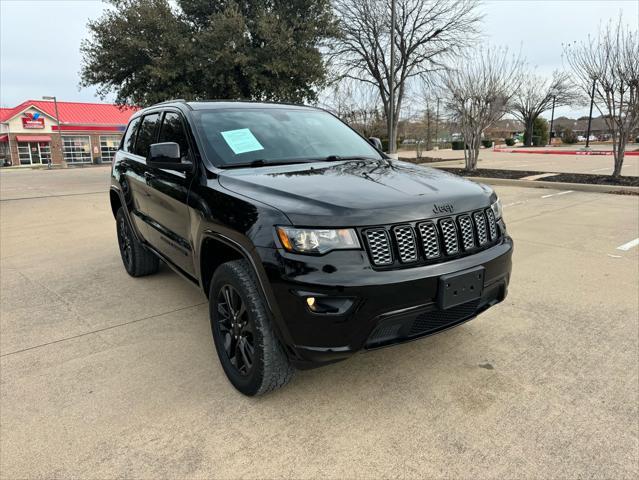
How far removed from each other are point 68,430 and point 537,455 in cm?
235

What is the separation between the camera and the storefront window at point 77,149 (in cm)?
4488

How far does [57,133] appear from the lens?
44750 mm

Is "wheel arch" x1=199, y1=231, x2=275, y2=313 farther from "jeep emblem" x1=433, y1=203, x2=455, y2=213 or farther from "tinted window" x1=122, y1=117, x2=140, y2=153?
"tinted window" x1=122, y1=117, x2=140, y2=153

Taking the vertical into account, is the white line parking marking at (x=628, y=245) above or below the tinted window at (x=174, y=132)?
below

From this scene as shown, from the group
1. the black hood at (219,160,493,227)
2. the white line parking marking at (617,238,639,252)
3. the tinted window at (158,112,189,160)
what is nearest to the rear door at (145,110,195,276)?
the tinted window at (158,112,189,160)

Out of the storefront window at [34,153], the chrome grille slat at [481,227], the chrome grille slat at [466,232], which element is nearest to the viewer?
the chrome grille slat at [466,232]

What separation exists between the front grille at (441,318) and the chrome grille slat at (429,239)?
29 cm

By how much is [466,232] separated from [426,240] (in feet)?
1.12

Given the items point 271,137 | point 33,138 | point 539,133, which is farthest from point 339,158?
point 539,133

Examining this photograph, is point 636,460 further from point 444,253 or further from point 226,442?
point 226,442

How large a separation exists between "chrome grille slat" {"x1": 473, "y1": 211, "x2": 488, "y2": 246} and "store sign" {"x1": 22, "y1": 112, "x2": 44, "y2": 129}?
166 feet

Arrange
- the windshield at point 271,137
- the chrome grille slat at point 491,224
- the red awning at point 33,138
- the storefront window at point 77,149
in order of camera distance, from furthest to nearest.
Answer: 1. the storefront window at point 77,149
2. the red awning at point 33,138
3. the windshield at point 271,137
4. the chrome grille slat at point 491,224

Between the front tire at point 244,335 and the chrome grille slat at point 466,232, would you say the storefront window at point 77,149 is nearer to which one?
the front tire at point 244,335

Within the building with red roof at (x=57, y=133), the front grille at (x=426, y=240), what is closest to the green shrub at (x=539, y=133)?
the building with red roof at (x=57, y=133)
